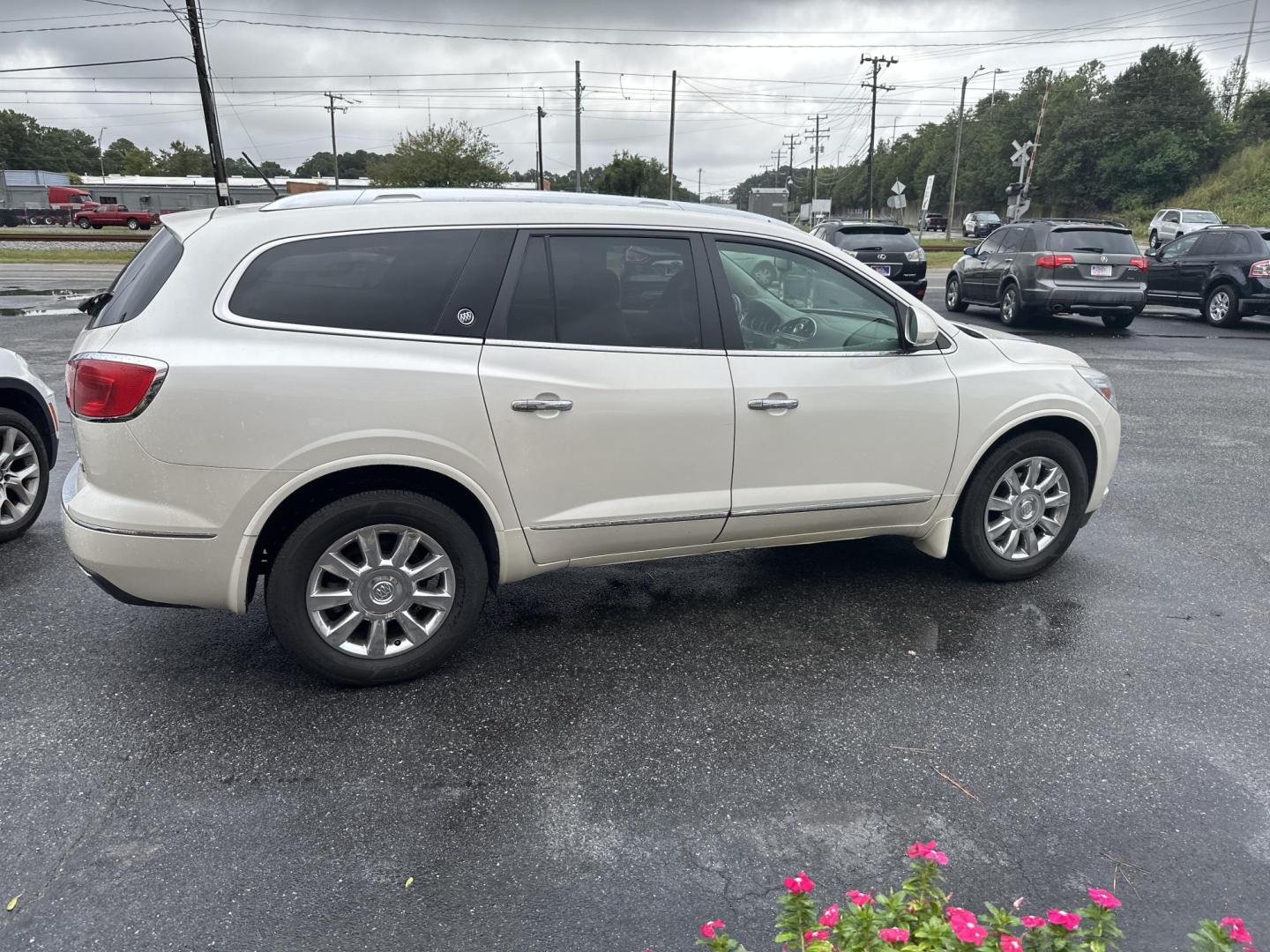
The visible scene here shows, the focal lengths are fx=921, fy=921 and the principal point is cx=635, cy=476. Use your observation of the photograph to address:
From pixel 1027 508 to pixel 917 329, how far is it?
1156mm

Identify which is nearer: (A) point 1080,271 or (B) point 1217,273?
(A) point 1080,271

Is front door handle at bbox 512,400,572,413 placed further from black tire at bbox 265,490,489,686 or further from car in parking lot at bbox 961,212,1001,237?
car in parking lot at bbox 961,212,1001,237

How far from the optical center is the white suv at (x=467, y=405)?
10.5 ft

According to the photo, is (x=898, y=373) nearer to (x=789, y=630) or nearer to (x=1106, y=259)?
(x=789, y=630)

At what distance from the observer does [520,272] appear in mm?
3580

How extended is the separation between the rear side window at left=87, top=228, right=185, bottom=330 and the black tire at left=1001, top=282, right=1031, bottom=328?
13664 mm

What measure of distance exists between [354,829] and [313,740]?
1.87ft

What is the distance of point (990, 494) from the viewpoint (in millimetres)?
4457

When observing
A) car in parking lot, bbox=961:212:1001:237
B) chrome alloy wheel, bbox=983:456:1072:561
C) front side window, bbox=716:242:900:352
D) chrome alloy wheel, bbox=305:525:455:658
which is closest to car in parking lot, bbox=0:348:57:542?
chrome alloy wheel, bbox=305:525:455:658

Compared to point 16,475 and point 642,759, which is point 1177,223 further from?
point 16,475

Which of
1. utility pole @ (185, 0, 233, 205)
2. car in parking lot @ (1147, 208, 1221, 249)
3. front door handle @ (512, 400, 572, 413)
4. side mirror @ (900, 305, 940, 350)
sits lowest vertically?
front door handle @ (512, 400, 572, 413)

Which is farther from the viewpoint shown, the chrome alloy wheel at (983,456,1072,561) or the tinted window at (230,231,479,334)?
the chrome alloy wheel at (983,456,1072,561)

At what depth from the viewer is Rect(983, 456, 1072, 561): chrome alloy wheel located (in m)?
A: 4.51

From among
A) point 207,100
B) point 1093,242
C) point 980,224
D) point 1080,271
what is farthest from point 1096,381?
point 980,224
